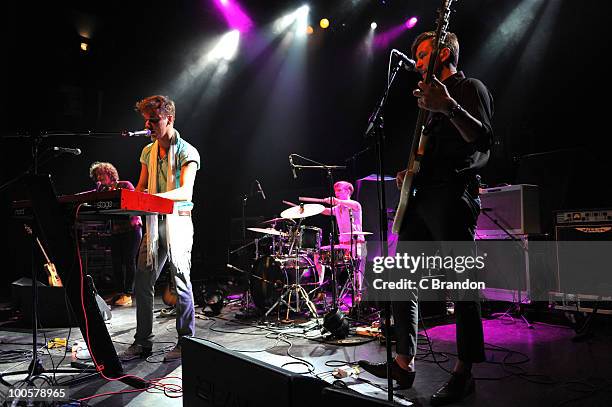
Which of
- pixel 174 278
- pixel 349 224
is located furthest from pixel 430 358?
pixel 349 224

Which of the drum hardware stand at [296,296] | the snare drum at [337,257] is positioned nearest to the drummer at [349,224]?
the snare drum at [337,257]

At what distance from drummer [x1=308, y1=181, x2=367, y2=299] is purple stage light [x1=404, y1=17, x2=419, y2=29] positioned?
3.73 meters

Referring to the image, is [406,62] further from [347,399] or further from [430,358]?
[430,358]

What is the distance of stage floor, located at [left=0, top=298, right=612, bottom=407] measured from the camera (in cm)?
249

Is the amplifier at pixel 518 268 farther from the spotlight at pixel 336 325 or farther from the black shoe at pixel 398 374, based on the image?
the black shoe at pixel 398 374

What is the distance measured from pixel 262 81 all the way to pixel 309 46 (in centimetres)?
131

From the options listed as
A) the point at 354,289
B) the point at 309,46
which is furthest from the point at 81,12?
the point at 354,289

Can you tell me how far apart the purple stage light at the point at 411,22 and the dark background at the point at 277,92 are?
94mm

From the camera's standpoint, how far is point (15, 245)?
8.68 m

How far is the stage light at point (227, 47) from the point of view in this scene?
884 cm

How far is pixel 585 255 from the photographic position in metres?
4.60

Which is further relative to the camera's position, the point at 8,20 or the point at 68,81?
the point at 68,81

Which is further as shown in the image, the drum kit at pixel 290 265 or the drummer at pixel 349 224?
the drummer at pixel 349 224

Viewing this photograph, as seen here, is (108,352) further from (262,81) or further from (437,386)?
(262,81)
